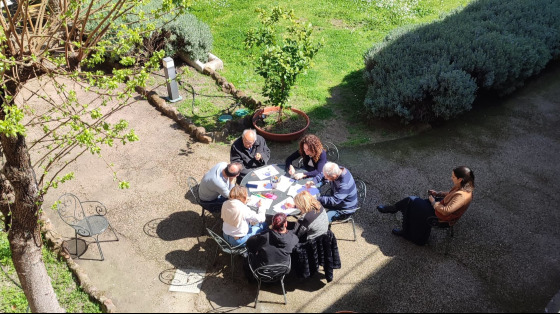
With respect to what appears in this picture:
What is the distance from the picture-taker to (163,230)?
7996mm

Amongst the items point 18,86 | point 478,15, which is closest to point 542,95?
point 478,15

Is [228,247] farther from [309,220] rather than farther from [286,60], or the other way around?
[286,60]

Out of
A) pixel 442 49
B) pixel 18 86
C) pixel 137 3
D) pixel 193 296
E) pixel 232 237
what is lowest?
pixel 193 296

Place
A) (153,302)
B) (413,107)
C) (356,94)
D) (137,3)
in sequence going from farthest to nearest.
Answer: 1. (356,94)
2. (413,107)
3. (153,302)
4. (137,3)

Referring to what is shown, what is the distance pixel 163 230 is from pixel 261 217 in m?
1.86

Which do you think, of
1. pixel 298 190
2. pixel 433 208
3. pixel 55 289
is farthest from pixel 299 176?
pixel 55 289

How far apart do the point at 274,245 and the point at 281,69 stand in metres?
4.17

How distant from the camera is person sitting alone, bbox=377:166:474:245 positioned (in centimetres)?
708

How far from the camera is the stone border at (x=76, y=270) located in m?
6.63

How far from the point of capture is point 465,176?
7.06m

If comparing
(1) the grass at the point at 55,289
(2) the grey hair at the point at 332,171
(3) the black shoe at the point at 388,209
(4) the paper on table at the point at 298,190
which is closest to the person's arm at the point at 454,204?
(3) the black shoe at the point at 388,209

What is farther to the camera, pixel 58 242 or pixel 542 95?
pixel 542 95

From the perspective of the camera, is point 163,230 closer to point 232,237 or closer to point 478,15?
point 232,237

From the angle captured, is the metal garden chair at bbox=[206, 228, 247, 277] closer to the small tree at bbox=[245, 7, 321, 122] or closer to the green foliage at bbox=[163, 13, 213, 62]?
the small tree at bbox=[245, 7, 321, 122]
